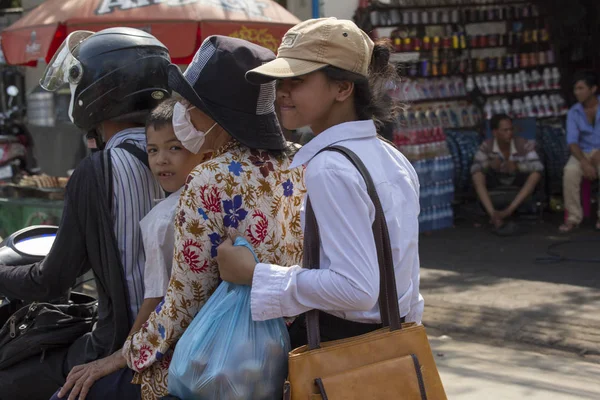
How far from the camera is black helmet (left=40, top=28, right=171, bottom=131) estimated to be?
3.03 m

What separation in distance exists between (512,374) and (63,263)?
3.36 metres

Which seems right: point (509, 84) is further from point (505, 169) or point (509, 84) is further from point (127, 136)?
point (127, 136)

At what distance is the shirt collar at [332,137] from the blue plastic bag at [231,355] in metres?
0.38

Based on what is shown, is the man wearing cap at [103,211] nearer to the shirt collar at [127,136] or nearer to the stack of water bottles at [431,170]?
the shirt collar at [127,136]

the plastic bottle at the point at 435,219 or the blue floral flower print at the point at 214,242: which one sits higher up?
the blue floral flower print at the point at 214,242

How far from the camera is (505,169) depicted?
9766mm

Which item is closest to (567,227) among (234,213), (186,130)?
(186,130)

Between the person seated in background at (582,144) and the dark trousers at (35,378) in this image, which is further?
the person seated in background at (582,144)

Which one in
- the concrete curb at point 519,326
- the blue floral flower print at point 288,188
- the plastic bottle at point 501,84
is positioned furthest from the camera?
the plastic bottle at point 501,84

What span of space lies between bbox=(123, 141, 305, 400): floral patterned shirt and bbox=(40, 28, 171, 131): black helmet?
719mm

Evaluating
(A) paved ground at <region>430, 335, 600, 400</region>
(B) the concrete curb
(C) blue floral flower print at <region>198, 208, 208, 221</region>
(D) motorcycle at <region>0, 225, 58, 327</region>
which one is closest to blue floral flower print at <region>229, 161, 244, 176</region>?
(C) blue floral flower print at <region>198, 208, 208, 221</region>

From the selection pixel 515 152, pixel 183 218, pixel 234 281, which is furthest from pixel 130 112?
pixel 515 152

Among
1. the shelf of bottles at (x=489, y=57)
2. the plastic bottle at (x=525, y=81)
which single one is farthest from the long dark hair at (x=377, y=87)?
the plastic bottle at (x=525, y=81)

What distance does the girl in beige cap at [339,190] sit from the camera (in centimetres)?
207
